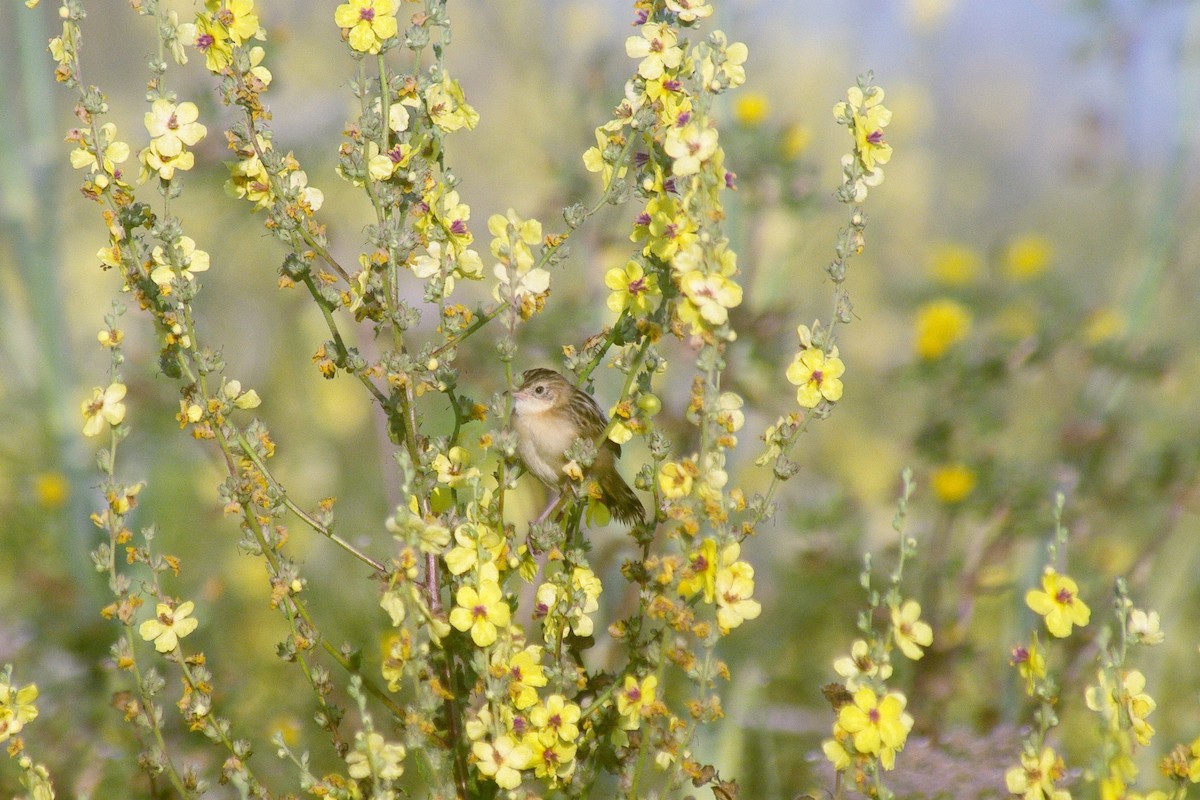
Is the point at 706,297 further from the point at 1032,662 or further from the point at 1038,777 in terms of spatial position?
the point at 1038,777

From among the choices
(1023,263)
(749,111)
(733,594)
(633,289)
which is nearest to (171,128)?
(633,289)

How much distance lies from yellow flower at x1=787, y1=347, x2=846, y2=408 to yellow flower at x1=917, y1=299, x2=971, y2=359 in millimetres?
2603

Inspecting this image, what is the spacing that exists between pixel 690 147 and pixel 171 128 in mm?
713

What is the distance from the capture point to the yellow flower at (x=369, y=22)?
5.04 feet

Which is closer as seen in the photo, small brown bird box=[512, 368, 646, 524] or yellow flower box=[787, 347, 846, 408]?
yellow flower box=[787, 347, 846, 408]

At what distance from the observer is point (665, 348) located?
3.82 m

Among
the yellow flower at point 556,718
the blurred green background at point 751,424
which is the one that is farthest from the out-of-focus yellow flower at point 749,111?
the yellow flower at point 556,718

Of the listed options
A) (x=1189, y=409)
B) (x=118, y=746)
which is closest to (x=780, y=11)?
(x=1189, y=409)

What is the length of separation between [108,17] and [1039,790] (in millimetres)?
10443

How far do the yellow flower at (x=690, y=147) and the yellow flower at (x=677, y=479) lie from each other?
0.37 m

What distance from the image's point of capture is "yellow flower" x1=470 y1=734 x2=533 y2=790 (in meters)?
1.45

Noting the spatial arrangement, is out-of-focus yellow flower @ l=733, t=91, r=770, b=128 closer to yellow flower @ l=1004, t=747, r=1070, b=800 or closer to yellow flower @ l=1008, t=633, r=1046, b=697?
yellow flower @ l=1008, t=633, r=1046, b=697

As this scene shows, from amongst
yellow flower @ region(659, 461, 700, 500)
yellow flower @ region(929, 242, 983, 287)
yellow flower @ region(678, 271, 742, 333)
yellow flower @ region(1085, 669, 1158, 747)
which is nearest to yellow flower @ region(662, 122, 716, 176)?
yellow flower @ region(678, 271, 742, 333)

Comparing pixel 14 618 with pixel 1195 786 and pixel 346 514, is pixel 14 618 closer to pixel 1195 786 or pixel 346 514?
pixel 346 514
